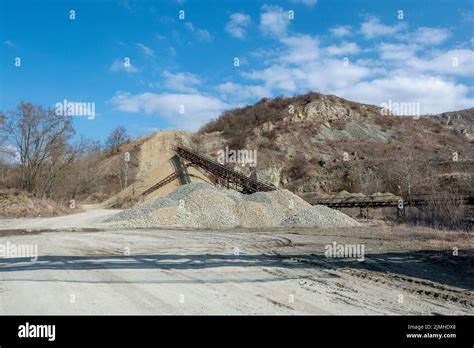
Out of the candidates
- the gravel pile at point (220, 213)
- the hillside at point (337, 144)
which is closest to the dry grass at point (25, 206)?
the gravel pile at point (220, 213)

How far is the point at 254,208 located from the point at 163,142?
1632 inches

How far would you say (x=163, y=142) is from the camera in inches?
2544

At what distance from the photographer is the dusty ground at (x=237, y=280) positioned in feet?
→ 21.4

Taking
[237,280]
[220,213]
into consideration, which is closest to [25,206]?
[220,213]

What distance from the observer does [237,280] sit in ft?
28.2

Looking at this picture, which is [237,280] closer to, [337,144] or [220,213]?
[220,213]

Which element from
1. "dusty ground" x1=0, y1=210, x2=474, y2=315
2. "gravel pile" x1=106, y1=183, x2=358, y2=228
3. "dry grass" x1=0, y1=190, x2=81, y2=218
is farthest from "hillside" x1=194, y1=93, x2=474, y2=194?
"dusty ground" x1=0, y1=210, x2=474, y2=315

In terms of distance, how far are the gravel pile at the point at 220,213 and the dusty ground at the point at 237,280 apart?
907 cm

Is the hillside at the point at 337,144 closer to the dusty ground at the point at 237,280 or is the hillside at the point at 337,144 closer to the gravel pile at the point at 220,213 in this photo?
the gravel pile at the point at 220,213

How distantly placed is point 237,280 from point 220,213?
55.8 feet

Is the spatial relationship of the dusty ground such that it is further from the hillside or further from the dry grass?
the hillside

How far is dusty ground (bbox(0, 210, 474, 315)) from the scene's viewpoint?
21.4 feet

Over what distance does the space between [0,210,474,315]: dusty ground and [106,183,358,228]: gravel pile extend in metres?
9.07
